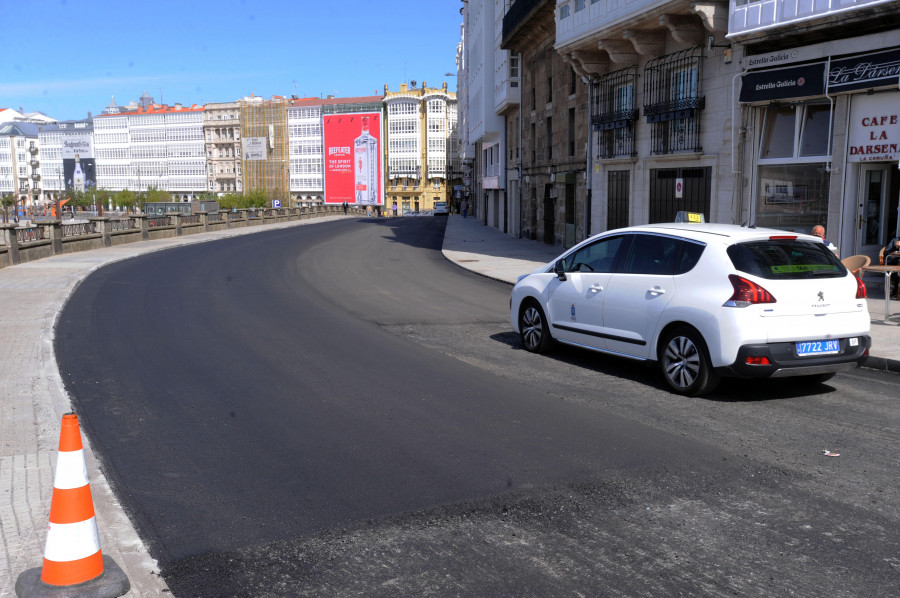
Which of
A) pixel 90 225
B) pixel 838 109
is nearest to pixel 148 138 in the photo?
pixel 90 225

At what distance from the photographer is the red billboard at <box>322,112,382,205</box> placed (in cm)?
13075

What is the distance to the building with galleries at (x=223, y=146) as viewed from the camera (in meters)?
148

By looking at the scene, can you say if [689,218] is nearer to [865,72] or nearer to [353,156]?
[865,72]

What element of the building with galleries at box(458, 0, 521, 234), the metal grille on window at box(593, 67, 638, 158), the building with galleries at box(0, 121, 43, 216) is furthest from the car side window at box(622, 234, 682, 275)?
the building with galleries at box(0, 121, 43, 216)

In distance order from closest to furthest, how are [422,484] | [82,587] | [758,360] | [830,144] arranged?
[82,587] → [422,484] → [758,360] → [830,144]

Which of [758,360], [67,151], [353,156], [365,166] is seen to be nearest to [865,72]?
[758,360]

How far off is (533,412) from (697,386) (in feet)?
5.61

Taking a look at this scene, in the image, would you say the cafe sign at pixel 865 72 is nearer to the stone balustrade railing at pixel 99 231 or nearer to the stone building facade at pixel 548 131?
the stone building facade at pixel 548 131

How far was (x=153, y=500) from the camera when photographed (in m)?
5.07

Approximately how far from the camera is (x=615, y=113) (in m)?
24.2

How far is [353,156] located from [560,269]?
12689 centimetres

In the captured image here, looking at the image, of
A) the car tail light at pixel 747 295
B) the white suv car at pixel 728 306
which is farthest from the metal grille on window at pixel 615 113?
the car tail light at pixel 747 295

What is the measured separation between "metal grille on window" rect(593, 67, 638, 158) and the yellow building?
4074 inches

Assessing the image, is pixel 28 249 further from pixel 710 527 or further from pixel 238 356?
pixel 710 527
